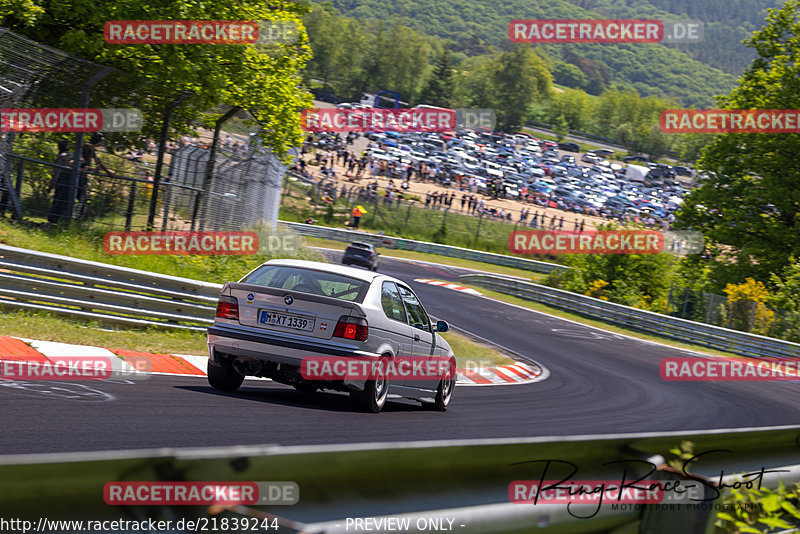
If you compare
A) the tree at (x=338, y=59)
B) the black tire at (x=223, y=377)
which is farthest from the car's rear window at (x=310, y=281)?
the tree at (x=338, y=59)

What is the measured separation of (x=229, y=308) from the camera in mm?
8633

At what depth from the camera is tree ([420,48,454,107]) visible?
512 feet

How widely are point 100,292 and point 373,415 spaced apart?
182 inches

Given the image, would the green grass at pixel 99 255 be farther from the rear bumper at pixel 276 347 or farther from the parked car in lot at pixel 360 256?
the parked car in lot at pixel 360 256

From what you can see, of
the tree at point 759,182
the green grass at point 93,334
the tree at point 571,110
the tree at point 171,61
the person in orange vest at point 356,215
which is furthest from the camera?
the tree at point 571,110

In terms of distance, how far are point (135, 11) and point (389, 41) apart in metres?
160

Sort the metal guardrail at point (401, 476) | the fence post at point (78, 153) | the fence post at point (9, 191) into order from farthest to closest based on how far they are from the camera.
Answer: the fence post at point (78, 153), the fence post at point (9, 191), the metal guardrail at point (401, 476)

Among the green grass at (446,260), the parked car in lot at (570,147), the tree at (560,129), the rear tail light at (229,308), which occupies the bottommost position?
the green grass at (446,260)

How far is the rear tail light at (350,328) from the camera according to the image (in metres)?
8.41

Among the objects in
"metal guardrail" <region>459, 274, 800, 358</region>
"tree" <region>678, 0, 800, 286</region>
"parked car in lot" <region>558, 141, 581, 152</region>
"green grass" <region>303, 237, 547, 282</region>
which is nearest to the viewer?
"metal guardrail" <region>459, 274, 800, 358</region>

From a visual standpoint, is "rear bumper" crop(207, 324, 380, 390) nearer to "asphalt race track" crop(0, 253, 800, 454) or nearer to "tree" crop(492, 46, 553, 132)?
"asphalt race track" crop(0, 253, 800, 454)

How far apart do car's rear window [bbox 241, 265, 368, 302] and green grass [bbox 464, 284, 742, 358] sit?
20187 mm

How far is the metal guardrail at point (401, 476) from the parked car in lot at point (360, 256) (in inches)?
1201

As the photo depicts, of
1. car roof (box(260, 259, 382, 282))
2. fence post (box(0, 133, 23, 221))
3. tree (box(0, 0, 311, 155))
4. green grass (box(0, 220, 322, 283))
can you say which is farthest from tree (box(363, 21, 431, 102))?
car roof (box(260, 259, 382, 282))
